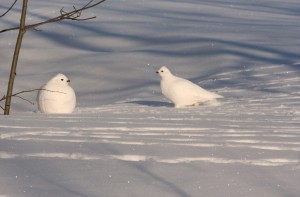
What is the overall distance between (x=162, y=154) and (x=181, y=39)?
1283 centimetres

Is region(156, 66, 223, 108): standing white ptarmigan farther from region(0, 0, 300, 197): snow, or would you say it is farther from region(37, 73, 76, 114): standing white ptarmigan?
region(37, 73, 76, 114): standing white ptarmigan

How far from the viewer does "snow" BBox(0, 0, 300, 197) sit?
414 centimetres

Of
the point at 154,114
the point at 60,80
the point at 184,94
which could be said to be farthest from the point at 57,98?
the point at 184,94

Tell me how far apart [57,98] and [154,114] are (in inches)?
33.7

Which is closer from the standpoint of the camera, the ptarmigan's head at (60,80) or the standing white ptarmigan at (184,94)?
the ptarmigan's head at (60,80)

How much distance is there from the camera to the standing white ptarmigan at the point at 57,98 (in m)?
7.59

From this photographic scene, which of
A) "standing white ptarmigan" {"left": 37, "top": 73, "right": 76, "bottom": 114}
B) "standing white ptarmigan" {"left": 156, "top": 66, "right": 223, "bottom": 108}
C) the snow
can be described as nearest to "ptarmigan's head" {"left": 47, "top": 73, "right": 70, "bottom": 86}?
"standing white ptarmigan" {"left": 37, "top": 73, "right": 76, "bottom": 114}

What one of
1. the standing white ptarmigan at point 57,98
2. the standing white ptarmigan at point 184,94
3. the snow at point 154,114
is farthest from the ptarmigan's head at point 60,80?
the standing white ptarmigan at point 184,94

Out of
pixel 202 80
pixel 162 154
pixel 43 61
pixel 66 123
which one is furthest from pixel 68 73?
pixel 162 154

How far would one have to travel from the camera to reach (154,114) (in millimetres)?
7465

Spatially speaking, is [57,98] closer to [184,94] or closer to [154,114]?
[154,114]

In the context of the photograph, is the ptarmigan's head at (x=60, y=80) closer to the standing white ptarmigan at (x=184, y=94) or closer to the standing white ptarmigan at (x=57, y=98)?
the standing white ptarmigan at (x=57, y=98)

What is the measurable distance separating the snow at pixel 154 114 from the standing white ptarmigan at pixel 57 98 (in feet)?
1.09

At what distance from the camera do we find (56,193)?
377cm
